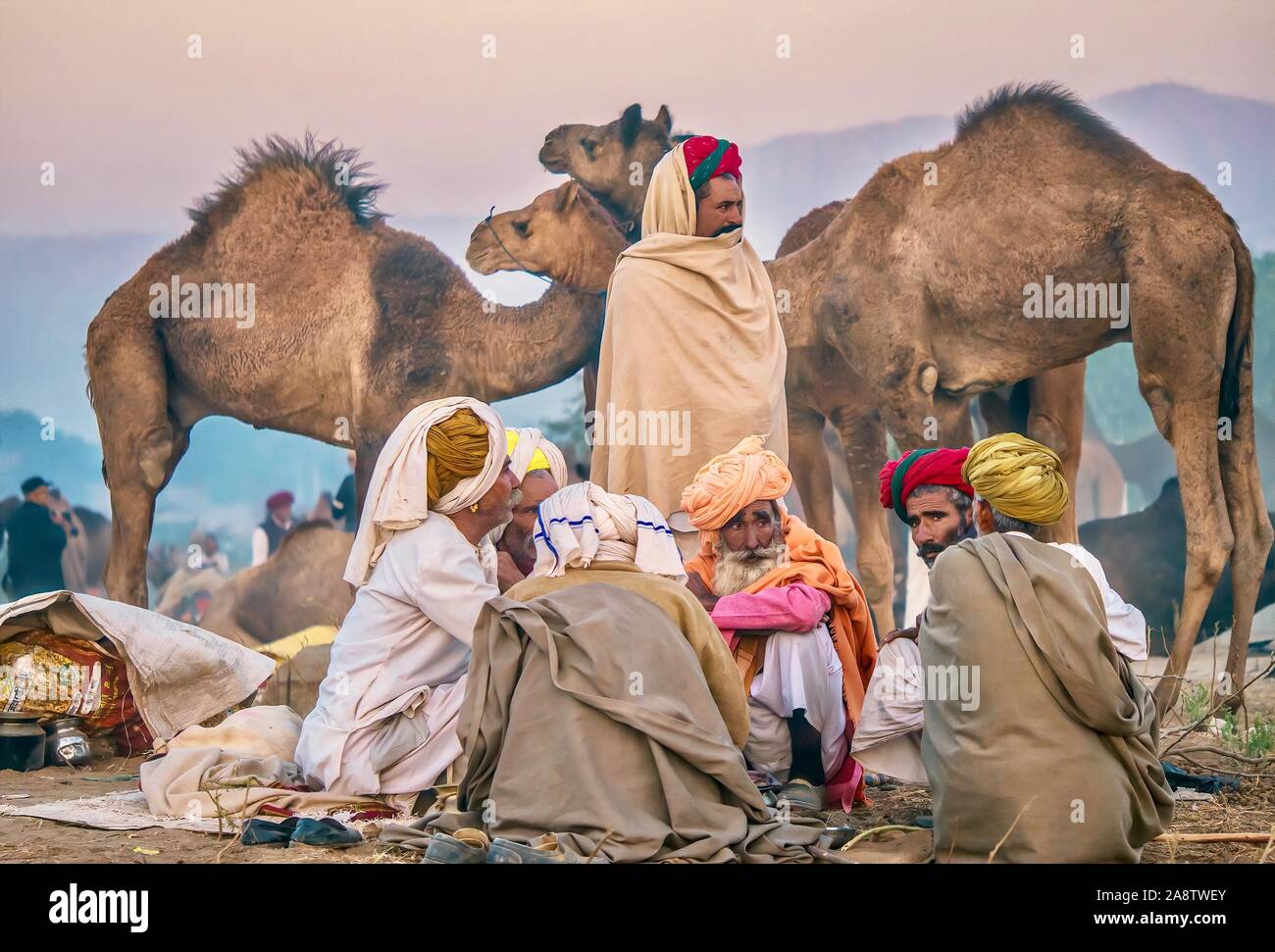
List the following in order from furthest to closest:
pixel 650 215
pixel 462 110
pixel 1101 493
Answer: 1. pixel 1101 493
2. pixel 462 110
3. pixel 650 215

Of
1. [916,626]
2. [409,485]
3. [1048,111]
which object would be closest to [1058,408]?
[1048,111]

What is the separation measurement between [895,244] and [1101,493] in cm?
323

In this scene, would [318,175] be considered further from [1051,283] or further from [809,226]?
[1051,283]

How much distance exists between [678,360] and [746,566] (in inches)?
49.8

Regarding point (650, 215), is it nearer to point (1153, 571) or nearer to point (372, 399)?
point (372, 399)

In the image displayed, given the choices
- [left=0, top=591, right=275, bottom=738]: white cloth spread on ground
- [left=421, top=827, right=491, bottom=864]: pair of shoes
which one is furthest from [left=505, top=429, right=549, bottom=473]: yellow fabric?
Answer: [left=421, top=827, right=491, bottom=864]: pair of shoes

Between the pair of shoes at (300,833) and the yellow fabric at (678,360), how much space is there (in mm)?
2074

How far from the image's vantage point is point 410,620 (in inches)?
185

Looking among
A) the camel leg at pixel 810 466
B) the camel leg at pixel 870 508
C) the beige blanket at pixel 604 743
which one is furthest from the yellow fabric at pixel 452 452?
the camel leg at pixel 810 466

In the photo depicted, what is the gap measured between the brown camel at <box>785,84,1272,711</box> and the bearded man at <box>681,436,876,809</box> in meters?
2.22

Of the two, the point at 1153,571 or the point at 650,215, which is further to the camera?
the point at 1153,571

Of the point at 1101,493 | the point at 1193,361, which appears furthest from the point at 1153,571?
the point at 1193,361

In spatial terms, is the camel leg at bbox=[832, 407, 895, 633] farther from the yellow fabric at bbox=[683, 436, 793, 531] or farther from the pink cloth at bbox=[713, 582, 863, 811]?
the pink cloth at bbox=[713, 582, 863, 811]

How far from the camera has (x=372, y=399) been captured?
847 centimetres
